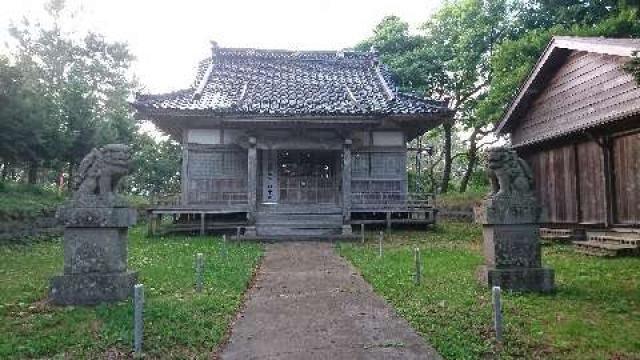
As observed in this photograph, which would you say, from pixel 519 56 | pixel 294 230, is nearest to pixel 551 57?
pixel 519 56

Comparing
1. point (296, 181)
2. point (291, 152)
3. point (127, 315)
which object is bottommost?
point (127, 315)

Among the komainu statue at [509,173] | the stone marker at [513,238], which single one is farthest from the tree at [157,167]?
the stone marker at [513,238]

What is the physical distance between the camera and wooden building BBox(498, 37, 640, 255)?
45.3 feet

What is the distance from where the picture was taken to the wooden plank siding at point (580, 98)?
1384cm

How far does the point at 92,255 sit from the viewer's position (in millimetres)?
7773

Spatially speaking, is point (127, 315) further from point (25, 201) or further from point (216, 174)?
point (216, 174)

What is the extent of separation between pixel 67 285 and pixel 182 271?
3.26 metres

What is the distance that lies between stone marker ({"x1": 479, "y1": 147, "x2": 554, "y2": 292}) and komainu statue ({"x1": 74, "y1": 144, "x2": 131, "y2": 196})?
21.2 feet

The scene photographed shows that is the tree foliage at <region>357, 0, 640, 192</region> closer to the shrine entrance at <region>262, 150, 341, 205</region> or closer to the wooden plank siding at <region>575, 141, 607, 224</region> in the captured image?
the wooden plank siding at <region>575, 141, 607, 224</region>

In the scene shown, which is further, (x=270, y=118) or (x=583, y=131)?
(x=270, y=118)

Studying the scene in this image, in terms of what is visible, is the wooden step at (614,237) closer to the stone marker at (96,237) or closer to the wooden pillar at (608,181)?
the wooden pillar at (608,181)

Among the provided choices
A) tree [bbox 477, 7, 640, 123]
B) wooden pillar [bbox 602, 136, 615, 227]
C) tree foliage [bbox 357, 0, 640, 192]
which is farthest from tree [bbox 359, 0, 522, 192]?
wooden pillar [bbox 602, 136, 615, 227]

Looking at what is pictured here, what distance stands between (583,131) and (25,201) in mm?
19958

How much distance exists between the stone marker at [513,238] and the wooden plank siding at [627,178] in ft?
24.0
